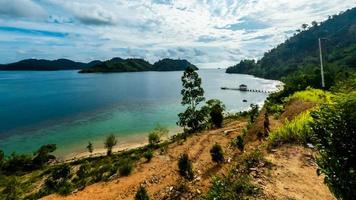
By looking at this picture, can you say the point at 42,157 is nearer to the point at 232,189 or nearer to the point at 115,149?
the point at 115,149

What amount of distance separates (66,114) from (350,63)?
103 m

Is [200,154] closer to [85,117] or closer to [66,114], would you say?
[85,117]

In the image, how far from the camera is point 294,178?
10.1m

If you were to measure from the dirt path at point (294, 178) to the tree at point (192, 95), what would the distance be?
3624 centimetres

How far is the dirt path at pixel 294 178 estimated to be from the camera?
29.8ft

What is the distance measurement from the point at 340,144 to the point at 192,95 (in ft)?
144

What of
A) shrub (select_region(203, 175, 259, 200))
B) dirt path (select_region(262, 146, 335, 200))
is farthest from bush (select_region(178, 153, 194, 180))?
shrub (select_region(203, 175, 259, 200))

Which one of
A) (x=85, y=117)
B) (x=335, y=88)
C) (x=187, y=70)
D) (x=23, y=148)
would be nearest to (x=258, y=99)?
(x=85, y=117)

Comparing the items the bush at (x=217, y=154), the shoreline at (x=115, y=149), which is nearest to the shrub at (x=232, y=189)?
the bush at (x=217, y=154)

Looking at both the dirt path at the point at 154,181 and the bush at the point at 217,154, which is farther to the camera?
the bush at the point at 217,154

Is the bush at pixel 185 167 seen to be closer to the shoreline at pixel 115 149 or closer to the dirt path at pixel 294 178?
the dirt path at pixel 294 178

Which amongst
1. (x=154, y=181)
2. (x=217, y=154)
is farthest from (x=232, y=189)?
(x=154, y=181)

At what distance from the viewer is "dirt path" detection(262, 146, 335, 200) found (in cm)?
908

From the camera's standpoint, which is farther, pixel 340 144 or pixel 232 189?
pixel 232 189
